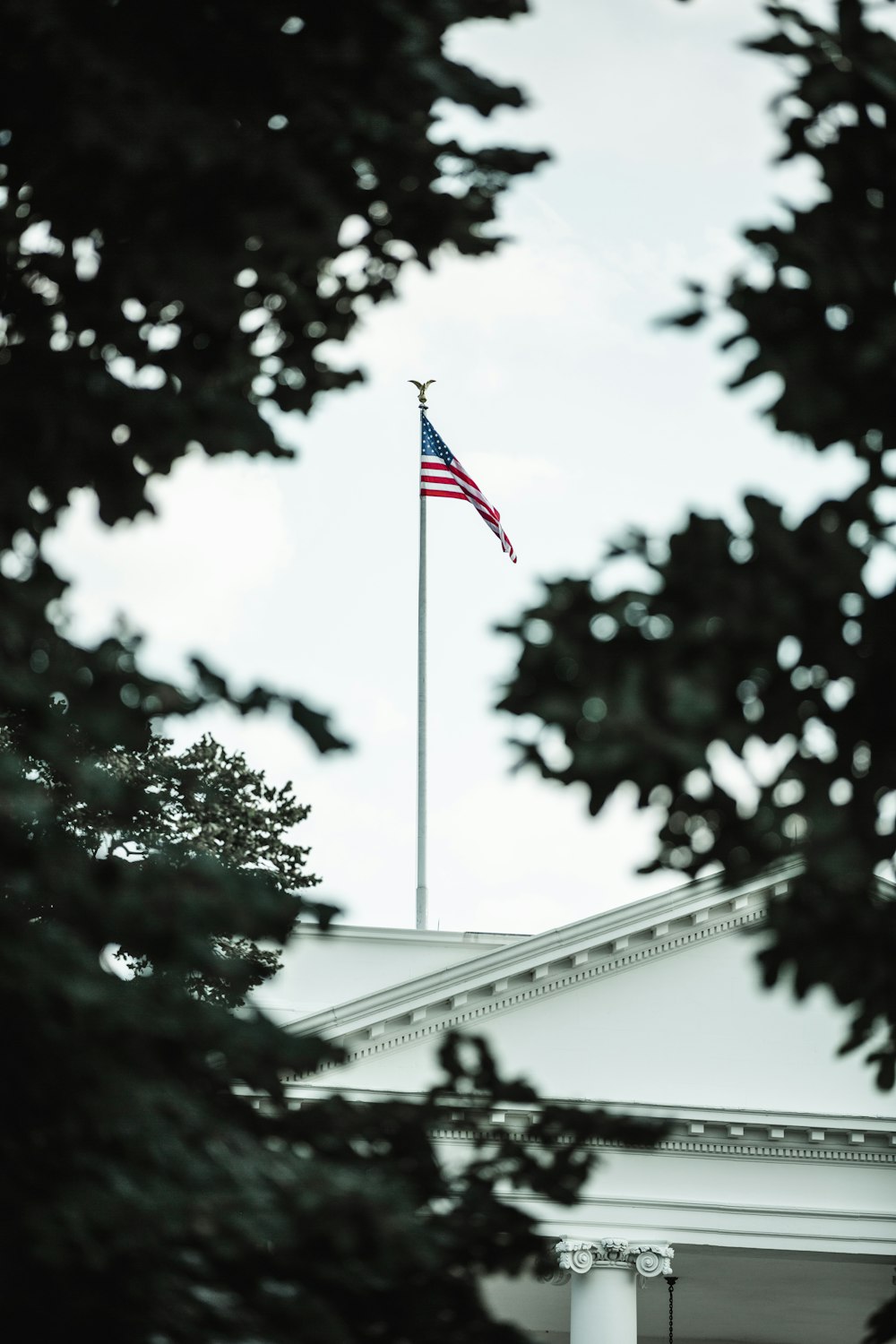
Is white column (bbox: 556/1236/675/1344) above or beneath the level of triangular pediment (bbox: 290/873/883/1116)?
beneath

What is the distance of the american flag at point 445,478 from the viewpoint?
87.6ft

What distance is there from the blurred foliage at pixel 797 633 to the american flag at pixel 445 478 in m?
22.3

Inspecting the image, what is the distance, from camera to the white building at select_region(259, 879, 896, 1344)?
22.1 meters

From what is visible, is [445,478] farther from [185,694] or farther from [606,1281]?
[185,694]

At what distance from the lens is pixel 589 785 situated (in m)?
3.86

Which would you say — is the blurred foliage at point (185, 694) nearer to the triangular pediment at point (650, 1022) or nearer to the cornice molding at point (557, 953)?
the cornice molding at point (557, 953)

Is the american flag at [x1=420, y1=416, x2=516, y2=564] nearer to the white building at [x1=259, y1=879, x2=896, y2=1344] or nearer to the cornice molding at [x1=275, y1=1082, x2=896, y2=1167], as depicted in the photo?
the white building at [x1=259, y1=879, x2=896, y2=1344]

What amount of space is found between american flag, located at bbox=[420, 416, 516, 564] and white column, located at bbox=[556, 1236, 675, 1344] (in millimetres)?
10507

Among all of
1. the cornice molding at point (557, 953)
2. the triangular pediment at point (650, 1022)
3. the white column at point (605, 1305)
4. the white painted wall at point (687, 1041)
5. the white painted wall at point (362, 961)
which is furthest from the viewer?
the white painted wall at point (362, 961)

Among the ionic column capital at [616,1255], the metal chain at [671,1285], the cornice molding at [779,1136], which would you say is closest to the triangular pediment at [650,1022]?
the cornice molding at [779,1136]

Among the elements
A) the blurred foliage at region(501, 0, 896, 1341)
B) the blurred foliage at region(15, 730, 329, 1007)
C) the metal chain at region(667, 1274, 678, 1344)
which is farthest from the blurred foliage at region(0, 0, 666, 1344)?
the metal chain at region(667, 1274, 678, 1344)

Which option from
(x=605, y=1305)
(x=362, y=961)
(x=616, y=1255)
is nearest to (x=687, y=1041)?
(x=616, y=1255)

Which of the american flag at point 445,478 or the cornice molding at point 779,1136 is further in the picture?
the american flag at point 445,478

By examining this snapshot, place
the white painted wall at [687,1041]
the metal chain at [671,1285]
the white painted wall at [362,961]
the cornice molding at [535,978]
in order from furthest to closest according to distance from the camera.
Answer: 1. the white painted wall at [362,961]
2. the metal chain at [671,1285]
3. the white painted wall at [687,1041]
4. the cornice molding at [535,978]
